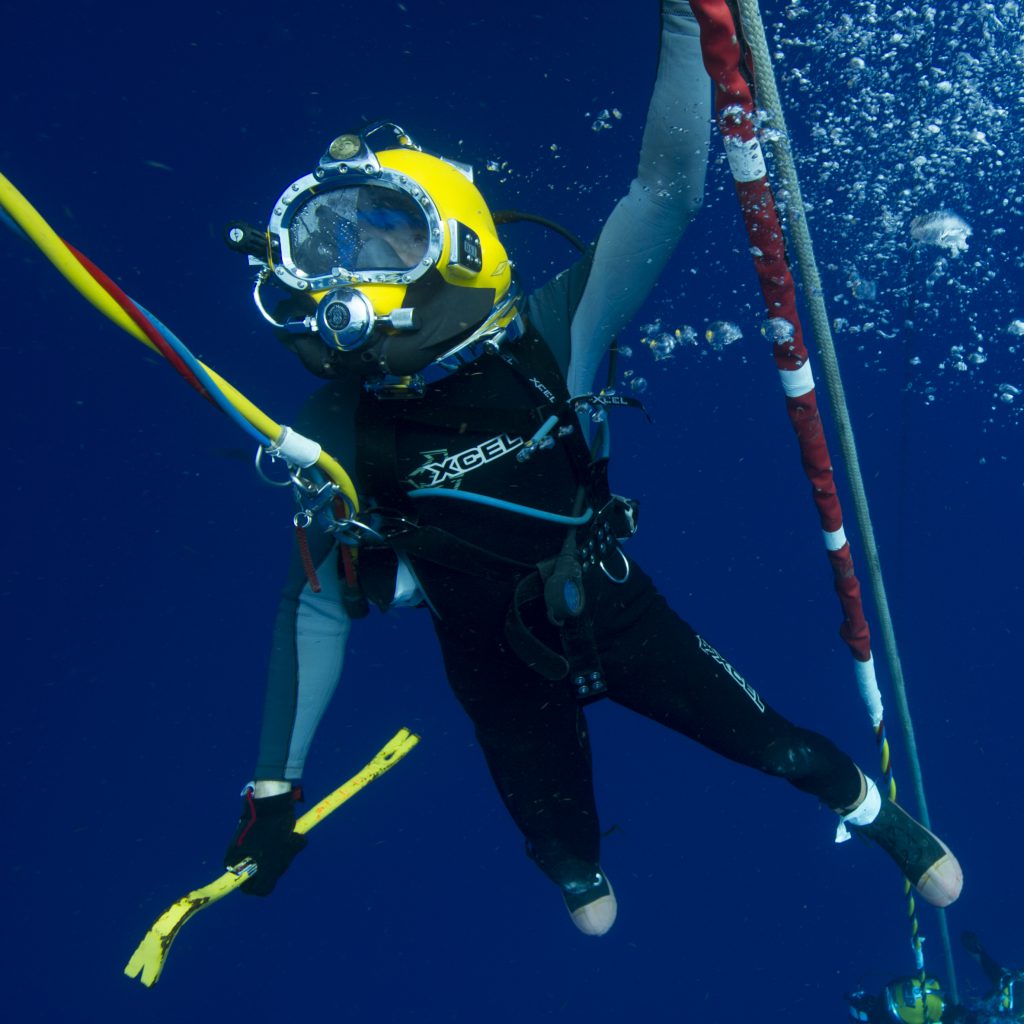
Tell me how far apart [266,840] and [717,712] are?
161cm

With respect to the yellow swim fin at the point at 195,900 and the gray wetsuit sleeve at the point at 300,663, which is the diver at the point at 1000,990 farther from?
the gray wetsuit sleeve at the point at 300,663

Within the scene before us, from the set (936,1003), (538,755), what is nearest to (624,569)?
(538,755)

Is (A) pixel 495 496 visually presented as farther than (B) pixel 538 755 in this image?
No

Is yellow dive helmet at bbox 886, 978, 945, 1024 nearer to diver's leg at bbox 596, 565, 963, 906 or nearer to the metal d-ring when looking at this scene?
diver's leg at bbox 596, 565, 963, 906

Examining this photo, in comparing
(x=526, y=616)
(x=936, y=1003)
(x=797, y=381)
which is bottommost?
(x=936, y=1003)

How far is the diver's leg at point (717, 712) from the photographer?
106 inches

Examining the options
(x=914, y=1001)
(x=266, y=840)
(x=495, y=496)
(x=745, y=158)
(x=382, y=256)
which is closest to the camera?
(x=745, y=158)

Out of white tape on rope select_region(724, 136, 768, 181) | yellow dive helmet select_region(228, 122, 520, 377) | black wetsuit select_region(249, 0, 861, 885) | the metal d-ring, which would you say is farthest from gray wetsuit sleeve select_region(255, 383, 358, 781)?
white tape on rope select_region(724, 136, 768, 181)

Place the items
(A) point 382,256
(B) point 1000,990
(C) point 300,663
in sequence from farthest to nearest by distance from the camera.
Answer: (B) point 1000,990, (C) point 300,663, (A) point 382,256

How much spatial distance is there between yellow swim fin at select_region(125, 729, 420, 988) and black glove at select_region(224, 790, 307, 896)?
0.10ft

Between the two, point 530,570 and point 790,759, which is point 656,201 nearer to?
point 530,570

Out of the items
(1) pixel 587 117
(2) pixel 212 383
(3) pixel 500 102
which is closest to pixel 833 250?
(1) pixel 587 117

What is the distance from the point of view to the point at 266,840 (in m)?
2.54

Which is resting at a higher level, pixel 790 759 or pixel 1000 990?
pixel 790 759
